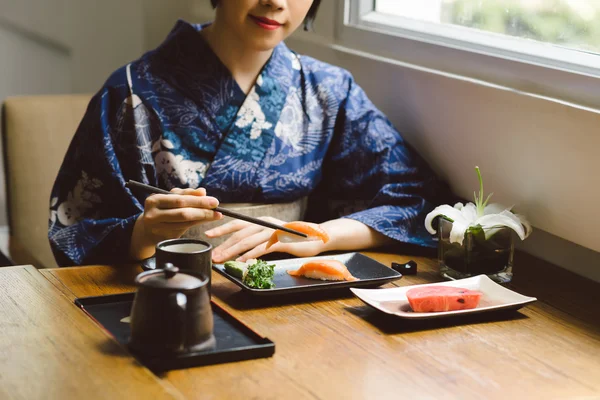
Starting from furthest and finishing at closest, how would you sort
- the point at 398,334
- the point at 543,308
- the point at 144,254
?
1. the point at 144,254
2. the point at 543,308
3. the point at 398,334

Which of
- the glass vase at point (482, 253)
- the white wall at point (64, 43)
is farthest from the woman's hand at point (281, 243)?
the white wall at point (64, 43)

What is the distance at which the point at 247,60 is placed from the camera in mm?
1846

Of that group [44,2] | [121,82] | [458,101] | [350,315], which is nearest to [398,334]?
[350,315]

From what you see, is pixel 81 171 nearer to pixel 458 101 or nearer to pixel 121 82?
pixel 121 82

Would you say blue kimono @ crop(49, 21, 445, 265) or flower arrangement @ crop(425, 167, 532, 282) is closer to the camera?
flower arrangement @ crop(425, 167, 532, 282)

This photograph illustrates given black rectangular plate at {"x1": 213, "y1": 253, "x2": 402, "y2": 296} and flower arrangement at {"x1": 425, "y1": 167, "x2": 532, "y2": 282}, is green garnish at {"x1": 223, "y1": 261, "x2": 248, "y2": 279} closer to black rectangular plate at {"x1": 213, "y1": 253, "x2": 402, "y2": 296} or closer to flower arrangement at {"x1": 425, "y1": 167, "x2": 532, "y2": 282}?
black rectangular plate at {"x1": 213, "y1": 253, "x2": 402, "y2": 296}

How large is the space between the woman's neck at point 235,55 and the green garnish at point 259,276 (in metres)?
0.56

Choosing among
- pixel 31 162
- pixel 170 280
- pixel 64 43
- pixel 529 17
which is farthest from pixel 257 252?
pixel 64 43

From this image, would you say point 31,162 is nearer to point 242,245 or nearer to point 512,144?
point 242,245

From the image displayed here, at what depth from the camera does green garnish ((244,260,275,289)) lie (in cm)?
139

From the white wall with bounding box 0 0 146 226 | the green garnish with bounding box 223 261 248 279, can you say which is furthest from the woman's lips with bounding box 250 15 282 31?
the white wall with bounding box 0 0 146 226

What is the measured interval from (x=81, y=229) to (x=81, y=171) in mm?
128

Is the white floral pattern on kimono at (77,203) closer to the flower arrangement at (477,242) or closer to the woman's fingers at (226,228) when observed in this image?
the woman's fingers at (226,228)

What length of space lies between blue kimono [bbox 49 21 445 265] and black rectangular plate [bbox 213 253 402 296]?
6.5 inches
